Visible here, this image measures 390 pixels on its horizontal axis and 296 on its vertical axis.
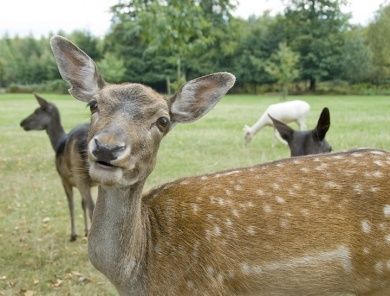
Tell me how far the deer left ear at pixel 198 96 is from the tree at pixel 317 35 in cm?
5234

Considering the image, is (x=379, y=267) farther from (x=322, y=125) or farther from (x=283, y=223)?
(x=322, y=125)

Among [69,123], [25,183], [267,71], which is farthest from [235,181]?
[267,71]

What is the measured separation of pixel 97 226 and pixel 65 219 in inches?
177

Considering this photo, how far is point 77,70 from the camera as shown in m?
3.36

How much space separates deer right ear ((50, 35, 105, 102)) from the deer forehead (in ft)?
0.79

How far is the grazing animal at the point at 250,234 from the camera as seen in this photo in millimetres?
3113

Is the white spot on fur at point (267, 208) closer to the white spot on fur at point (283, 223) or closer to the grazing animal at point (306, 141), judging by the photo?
the white spot on fur at point (283, 223)

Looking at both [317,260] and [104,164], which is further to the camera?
[317,260]

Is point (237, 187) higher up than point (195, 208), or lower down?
higher up

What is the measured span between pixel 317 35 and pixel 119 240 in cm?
5635

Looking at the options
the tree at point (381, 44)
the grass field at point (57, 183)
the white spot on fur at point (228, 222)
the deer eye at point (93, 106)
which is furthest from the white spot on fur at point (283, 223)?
the tree at point (381, 44)

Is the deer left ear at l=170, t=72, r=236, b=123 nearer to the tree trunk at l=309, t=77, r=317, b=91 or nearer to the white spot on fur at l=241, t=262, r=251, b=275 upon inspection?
the white spot on fur at l=241, t=262, r=251, b=275

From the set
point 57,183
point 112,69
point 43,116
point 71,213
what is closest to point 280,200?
point 71,213

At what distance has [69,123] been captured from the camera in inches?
885
